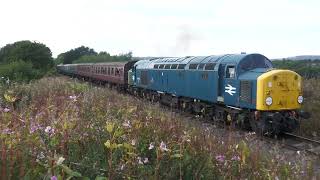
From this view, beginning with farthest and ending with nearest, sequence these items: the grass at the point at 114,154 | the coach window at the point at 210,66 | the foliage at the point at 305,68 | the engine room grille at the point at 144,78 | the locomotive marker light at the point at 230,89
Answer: the engine room grille at the point at 144,78 → the foliage at the point at 305,68 → the coach window at the point at 210,66 → the locomotive marker light at the point at 230,89 → the grass at the point at 114,154

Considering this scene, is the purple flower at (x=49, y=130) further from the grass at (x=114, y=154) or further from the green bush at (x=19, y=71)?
the green bush at (x=19, y=71)

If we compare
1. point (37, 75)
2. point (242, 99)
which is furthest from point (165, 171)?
point (37, 75)

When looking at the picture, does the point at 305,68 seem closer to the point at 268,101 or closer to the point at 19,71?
the point at 19,71

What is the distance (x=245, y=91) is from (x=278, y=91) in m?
1.05

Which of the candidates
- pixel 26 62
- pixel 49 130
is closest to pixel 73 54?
pixel 26 62

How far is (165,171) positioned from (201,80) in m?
13.1

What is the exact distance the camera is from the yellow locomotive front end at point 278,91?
13594 millimetres

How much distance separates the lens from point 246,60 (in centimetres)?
1511

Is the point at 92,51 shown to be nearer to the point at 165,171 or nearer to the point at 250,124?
A: the point at 250,124

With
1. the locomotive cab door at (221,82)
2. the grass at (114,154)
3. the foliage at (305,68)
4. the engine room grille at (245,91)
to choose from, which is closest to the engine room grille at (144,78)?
the foliage at (305,68)

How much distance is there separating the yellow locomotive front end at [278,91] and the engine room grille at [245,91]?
0.47m

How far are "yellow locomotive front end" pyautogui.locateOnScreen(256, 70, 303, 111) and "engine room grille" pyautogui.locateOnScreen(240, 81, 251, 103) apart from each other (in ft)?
1.55

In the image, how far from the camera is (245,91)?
14.3m

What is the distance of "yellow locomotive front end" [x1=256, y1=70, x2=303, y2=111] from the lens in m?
13.6
